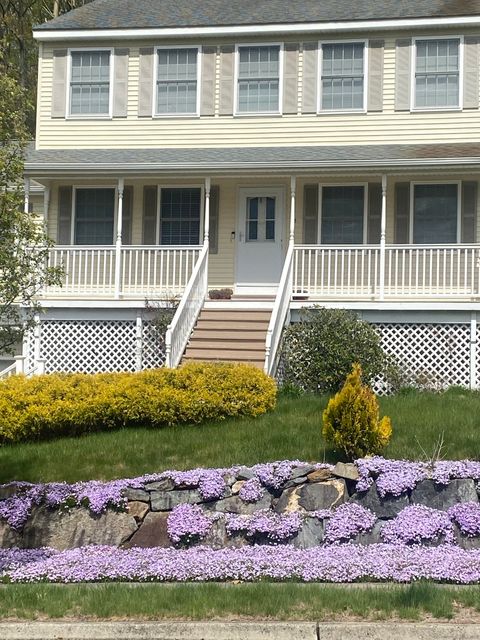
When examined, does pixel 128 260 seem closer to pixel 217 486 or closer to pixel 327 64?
pixel 327 64

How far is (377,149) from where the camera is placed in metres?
17.0

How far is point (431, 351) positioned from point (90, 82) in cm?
958

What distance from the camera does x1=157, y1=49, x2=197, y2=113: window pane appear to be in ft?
60.6

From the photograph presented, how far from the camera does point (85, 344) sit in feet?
53.1

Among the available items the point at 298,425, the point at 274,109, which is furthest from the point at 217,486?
the point at 274,109

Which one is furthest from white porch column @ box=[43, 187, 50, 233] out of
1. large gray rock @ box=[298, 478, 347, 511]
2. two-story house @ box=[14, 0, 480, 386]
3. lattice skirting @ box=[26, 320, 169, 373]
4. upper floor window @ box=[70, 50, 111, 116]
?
large gray rock @ box=[298, 478, 347, 511]

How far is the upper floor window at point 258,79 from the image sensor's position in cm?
1816

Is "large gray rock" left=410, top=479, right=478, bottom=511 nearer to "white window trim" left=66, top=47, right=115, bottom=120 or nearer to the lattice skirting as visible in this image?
the lattice skirting

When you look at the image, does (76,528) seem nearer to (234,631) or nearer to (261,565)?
(261,565)

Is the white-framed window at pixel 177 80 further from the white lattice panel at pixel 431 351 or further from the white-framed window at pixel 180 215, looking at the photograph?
the white lattice panel at pixel 431 351

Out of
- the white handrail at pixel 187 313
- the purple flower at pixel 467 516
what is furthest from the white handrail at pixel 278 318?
the purple flower at pixel 467 516

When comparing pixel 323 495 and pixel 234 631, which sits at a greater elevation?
pixel 323 495

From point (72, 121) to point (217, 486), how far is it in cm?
1177

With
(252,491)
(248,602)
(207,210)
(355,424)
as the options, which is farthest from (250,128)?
(248,602)
